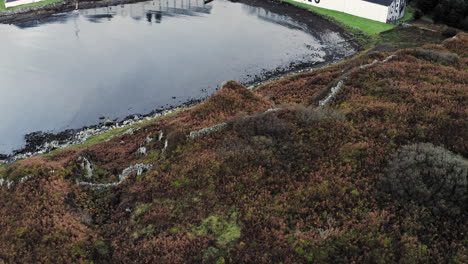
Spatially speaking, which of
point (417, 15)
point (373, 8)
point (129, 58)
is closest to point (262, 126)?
point (129, 58)

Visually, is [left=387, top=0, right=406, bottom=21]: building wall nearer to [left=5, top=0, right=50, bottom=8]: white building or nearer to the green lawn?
the green lawn

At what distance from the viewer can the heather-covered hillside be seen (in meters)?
14.2

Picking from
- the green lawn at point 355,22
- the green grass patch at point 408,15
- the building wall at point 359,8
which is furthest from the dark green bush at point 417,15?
the green lawn at point 355,22

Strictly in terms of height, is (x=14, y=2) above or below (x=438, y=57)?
above

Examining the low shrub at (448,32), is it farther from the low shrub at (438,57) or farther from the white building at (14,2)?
the white building at (14,2)

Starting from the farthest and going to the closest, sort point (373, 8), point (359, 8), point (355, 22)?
point (359, 8), point (355, 22), point (373, 8)

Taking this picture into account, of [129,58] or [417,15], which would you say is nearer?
[129,58]

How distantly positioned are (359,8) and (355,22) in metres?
6.38

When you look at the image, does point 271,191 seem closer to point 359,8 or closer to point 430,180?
point 430,180

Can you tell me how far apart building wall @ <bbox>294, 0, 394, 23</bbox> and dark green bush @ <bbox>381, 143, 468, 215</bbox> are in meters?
77.7

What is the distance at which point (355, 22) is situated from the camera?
84812 mm

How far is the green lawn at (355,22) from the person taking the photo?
259 ft

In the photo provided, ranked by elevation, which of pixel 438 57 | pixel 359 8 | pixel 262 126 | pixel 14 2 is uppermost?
pixel 359 8

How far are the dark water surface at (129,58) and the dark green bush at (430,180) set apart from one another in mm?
36301
